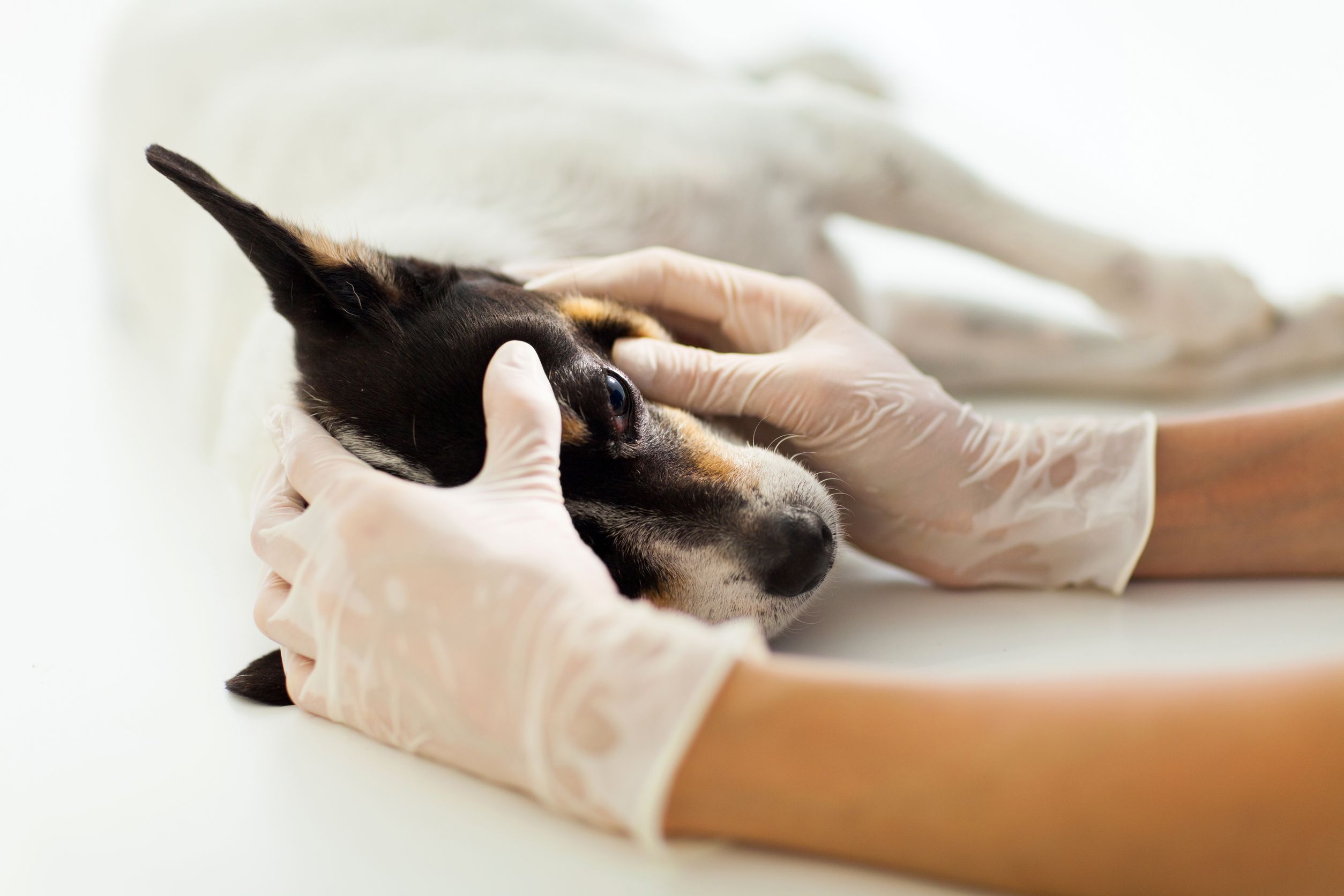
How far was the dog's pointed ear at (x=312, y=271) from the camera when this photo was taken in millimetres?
1598

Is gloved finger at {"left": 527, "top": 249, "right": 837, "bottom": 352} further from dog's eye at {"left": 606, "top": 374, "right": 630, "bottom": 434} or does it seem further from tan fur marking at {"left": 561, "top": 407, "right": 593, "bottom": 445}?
tan fur marking at {"left": 561, "top": 407, "right": 593, "bottom": 445}

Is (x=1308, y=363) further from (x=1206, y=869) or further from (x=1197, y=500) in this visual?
(x=1206, y=869)

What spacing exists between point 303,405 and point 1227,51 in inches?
160

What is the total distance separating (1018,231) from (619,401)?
161 centimetres

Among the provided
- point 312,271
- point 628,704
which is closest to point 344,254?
point 312,271

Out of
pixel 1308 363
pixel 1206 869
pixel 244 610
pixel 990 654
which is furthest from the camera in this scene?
pixel 1308 363

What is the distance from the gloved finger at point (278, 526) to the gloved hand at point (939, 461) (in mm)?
614

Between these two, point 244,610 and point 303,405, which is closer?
point 303,405

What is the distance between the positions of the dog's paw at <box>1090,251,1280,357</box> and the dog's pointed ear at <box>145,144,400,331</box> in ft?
6.56

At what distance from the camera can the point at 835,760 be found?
3.49ft

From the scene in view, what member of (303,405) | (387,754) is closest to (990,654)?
(387,754)

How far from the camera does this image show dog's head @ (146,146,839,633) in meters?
1.57

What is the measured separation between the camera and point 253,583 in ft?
6.74

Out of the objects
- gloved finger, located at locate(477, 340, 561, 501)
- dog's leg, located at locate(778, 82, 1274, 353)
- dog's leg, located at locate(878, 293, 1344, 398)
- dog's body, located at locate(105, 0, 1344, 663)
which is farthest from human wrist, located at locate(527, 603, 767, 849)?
dog's leg, located at locate(878, 293, 1344, 398)
